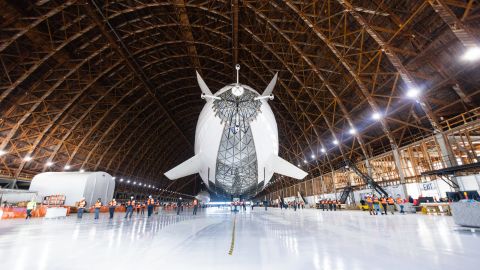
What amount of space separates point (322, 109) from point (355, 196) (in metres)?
12.7

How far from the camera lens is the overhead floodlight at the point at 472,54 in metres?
13.6

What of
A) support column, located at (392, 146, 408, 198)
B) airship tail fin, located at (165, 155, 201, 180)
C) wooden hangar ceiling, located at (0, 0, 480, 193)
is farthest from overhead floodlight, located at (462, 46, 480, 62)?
airship tail fin, located at (165, 155, 201, 180)

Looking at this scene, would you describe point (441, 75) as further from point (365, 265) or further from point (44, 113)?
point (44, 113)

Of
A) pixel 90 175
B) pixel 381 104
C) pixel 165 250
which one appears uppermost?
pixel 381 104

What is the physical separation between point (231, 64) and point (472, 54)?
23.5 metres

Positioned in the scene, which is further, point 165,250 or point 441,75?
point 441,75

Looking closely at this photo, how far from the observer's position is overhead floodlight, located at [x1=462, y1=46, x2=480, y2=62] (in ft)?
44.6

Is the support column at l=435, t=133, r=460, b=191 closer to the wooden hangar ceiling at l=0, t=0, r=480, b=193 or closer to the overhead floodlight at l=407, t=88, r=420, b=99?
the wooden hangar ceiling at l=0, t=0, r=480, b=193

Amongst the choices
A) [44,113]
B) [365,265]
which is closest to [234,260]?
[365,265]

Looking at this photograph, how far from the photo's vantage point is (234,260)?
3.65 meters

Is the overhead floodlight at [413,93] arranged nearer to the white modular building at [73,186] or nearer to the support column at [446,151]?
the support column at [446,151]

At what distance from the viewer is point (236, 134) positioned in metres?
10.0

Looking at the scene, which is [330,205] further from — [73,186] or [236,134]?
[73,186]

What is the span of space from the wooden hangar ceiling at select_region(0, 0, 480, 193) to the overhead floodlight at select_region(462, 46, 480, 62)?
2.38 ft
